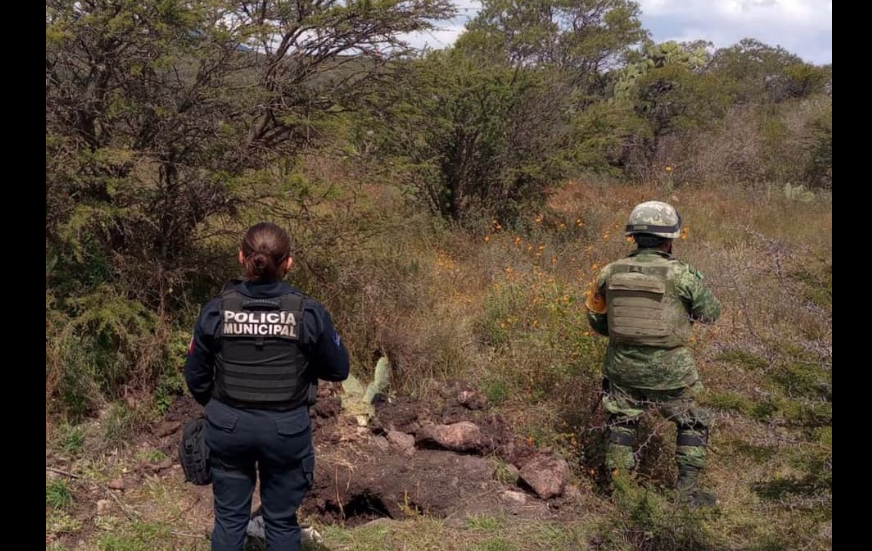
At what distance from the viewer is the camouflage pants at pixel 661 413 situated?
396 centimetres

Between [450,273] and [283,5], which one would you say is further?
[450,273]

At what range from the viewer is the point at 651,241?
160 inches

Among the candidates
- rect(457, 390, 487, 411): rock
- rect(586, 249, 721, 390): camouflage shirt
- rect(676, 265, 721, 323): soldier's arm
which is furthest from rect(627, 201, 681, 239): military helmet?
rect(457, 390, 487, 411): rock

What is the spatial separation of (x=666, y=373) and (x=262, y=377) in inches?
92.6

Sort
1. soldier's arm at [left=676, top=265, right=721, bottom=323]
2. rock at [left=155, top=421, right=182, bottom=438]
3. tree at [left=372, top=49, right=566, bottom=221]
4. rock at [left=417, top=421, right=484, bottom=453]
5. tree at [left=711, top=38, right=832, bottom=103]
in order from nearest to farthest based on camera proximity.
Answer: soldier's arm at [left=676, top=265, right=721, bottom=323] < rock at [left=417, top=421, right=484, bottom=453] < rock at [left=155, top=421, right=182, bottom=438] < tree at [left=372, top=49, right=566, bottom=221] < tree at [left=711, top=38, right=832, bottom=103]

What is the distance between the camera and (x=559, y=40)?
20812mm

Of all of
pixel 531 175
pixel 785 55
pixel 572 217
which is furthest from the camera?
pixel 785 55

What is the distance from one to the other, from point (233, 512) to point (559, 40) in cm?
2012

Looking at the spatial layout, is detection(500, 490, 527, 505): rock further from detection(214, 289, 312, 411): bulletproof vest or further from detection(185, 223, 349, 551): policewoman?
detection(214, 289, 312, 411): bulletproof vest

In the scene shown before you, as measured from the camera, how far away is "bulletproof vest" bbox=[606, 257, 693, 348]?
3.96 m

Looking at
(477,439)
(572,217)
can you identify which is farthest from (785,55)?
(477,439)

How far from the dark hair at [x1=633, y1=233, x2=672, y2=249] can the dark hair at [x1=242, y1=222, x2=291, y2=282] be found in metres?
2.20

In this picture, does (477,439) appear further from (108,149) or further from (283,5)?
(283,5)
